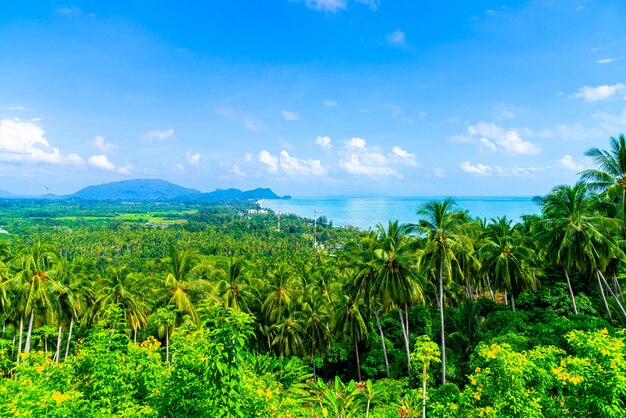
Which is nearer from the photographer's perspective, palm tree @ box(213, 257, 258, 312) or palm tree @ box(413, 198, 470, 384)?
palm tree @ box(413, 198, 470, 384)

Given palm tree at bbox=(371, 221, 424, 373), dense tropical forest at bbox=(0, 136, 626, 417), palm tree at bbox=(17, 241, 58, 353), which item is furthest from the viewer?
palm tree at bbox=(371, 221, 424, 373)

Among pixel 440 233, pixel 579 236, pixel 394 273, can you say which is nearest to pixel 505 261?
pixel 579 236

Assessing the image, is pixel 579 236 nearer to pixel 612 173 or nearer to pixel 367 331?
pixel 612 173

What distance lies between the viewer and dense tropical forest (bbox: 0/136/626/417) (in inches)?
314

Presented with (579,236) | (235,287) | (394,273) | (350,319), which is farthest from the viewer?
(235,287)

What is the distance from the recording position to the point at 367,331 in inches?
1043

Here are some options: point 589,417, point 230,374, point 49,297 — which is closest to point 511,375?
point 589,417

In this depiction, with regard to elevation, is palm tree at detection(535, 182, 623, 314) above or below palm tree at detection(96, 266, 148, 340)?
above

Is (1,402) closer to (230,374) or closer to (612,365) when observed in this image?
(230,374)

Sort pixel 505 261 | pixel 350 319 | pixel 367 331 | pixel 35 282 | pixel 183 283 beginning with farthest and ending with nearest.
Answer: pixel 367 331 → pixel 350 319 → pixel 505 261 → pixel 183 283 → pixel 35 282

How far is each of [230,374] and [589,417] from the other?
8.64m

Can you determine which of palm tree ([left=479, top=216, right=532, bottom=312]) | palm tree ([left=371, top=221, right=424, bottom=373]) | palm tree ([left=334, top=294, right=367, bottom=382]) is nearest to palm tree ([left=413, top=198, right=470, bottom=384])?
palm tree ([left=371, top=221, right=424, bottom=373])

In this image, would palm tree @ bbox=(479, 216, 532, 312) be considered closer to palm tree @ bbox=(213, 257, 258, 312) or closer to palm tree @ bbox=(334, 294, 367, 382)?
palm tree @ bbox=(334, 294, 367, 382)

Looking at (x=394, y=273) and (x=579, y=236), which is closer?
(x=579, y=236)
